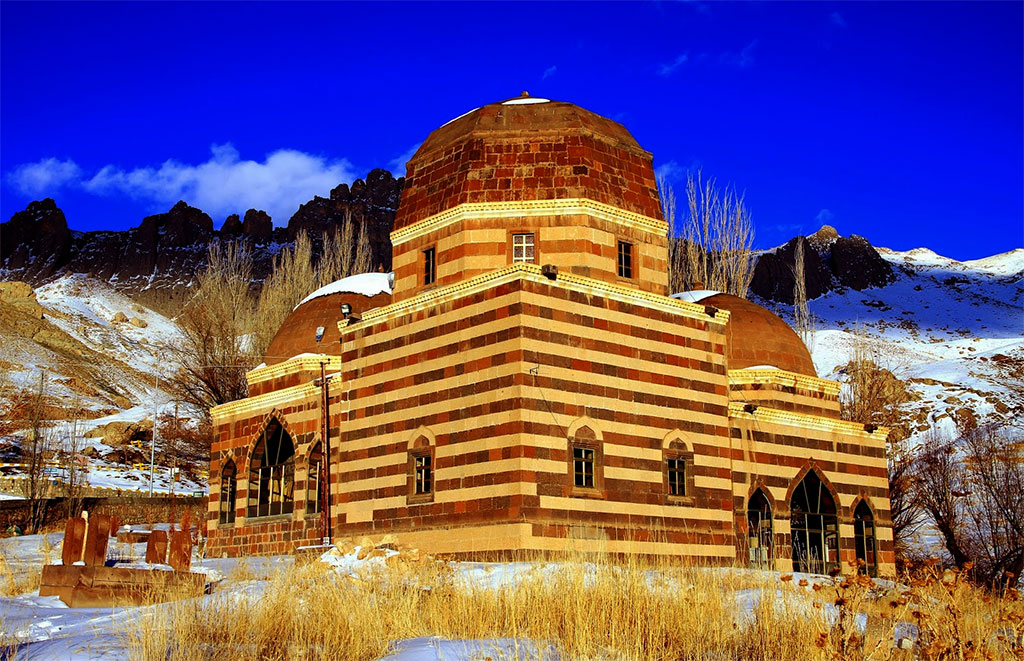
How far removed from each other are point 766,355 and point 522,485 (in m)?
11.0

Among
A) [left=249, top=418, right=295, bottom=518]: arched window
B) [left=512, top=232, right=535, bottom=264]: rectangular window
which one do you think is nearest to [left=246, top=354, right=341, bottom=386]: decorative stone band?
[left=249, top=418, right=295, bottom=518]: arched window

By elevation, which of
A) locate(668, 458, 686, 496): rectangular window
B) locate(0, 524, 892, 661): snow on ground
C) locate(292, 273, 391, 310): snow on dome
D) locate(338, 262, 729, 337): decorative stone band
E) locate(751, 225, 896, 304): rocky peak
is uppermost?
locate(751, 225, 896, 304): rocky peak

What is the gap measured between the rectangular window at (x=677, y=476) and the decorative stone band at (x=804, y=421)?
9.88 feet

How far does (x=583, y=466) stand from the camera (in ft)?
70.8

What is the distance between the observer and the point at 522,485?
20.4 m

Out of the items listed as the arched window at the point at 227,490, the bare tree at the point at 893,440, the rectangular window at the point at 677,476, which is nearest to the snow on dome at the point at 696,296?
the rectangular window at the point at 677,476

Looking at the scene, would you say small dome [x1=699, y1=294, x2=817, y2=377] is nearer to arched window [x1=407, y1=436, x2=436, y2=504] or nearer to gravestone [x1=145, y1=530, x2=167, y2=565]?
arched window [x1=407, y1=436, x2=436, y2=504]

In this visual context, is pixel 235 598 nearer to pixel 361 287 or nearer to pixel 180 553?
pixel 180 553

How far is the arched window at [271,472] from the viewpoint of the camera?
27125 mm

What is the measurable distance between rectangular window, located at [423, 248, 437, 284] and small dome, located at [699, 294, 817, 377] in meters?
8.72

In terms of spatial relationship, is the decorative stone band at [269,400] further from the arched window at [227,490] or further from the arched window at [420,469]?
the arched window at [420,469]

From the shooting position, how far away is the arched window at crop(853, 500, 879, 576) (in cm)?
2808

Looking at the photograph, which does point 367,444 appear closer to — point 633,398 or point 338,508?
point 338,508

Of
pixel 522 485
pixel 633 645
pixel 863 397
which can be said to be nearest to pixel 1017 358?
pixel 863 397
